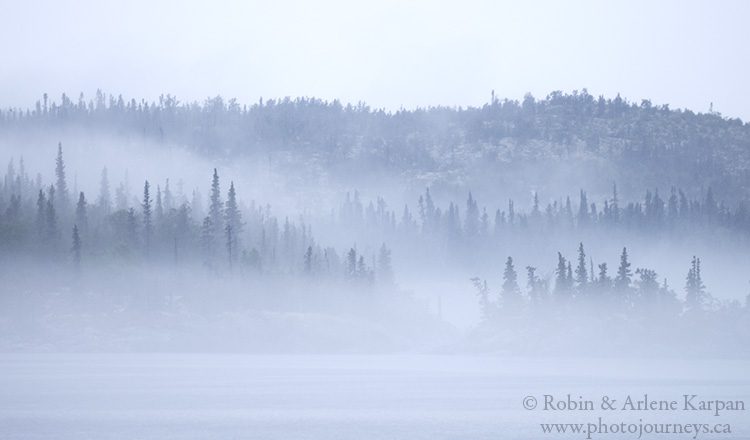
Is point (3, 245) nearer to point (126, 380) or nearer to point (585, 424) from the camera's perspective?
point (126, 380)

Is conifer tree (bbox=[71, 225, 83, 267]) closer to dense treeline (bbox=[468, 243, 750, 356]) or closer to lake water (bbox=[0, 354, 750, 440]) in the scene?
lake water (bbox=[0, 354, 750, 440])

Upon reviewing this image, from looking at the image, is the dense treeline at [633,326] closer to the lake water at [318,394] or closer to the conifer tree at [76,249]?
the lake water at [318,394]

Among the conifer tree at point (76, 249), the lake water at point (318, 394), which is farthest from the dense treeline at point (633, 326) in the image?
the conifer tree at point (76, 249)

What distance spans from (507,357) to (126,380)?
8853 cm

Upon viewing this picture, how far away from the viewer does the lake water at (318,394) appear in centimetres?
7962

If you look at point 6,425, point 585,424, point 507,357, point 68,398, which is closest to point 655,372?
point 507,357

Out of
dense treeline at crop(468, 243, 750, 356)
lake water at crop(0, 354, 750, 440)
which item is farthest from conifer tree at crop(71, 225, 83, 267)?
dense treeline at crop(468, 243, 750, 356)

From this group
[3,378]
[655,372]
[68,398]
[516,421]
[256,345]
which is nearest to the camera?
[516,421]

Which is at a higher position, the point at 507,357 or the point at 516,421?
the point at 516,421

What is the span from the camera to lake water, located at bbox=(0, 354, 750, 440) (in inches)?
3135

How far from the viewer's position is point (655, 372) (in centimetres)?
14262

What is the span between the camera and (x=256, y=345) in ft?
649

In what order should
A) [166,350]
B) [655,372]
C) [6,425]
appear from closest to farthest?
1. [6,425]
2. [655,372]
3. [166,350]

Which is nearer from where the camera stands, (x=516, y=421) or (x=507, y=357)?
(x=516, y=421)
